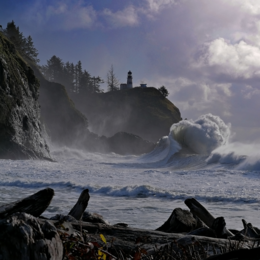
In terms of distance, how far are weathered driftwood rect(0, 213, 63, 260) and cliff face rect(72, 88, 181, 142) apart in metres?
77.6

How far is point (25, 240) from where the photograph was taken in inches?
64.9

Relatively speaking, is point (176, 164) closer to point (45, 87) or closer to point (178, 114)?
point (45, 87)

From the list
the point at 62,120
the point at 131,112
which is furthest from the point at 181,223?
the point at 131,112

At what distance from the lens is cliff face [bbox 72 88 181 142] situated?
8100 centimetres

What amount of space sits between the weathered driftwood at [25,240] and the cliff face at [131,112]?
77.6 m

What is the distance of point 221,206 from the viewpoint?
966cm

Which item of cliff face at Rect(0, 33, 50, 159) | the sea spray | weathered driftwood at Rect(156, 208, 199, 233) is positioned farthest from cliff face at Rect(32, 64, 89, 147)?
weathered driftwood at Rect(156, 208, 199, 233)

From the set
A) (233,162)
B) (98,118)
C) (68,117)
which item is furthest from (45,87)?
(233,162)

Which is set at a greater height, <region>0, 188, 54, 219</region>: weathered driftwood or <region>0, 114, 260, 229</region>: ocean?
<region>0, 188, 54, 219</region>: weathered driftwood

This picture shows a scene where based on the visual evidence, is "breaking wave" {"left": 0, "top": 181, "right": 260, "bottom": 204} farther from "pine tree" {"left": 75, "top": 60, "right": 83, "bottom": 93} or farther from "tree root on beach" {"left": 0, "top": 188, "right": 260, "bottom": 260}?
"pine tree" {"left": 75, "top": 60, "right": 83, "bottom": 93}

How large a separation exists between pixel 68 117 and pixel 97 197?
45.5 meters

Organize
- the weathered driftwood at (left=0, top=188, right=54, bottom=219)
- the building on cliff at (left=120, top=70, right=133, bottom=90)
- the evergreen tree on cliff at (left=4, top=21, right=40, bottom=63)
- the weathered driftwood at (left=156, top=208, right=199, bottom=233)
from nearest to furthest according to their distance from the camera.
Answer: the weathered driftwood at (left=0, top=188, right=54, bottom=219)
the weathered driftwood at (left=156, top=208, right=199, bottom=233)
the evergreen tree on cliff at (left=4, top=21, right=40, bottom=63)
the building on cliff at (left=120, top=70, right=133, bottom=90)

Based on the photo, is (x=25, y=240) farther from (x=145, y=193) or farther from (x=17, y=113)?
(x=17, y=113)

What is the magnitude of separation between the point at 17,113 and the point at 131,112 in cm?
5674
